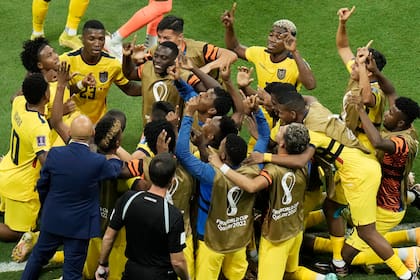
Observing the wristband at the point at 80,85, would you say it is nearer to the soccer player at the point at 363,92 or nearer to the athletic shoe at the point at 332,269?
the soccer player at the point at 363,92

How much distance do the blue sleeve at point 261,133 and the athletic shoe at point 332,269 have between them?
1.38 meters

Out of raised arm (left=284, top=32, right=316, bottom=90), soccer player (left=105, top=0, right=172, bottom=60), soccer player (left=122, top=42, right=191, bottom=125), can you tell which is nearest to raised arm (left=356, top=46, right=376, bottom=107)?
raised arm (left=284, top=32, right=316, bottom=90)

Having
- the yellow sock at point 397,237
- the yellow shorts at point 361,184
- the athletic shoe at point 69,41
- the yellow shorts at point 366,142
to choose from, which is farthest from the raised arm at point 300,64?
the athletic shoe at point 69,41

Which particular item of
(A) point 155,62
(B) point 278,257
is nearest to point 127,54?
(A) point 155,62

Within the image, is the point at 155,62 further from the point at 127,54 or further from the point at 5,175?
the point at 5,175

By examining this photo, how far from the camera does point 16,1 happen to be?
1273 cm

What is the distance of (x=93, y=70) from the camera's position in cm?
837

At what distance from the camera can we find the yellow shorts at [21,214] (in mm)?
7492

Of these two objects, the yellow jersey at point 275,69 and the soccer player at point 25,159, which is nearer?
the soccer player at point 25,159

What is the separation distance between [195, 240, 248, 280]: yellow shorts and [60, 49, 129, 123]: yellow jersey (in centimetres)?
248

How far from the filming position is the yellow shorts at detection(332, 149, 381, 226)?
700 centimetres

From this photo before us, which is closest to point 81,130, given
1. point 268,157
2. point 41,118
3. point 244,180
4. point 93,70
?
point 41,118

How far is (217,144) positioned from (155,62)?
4.51 feet

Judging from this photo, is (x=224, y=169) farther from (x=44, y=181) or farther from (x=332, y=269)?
(x=332, y=269)
